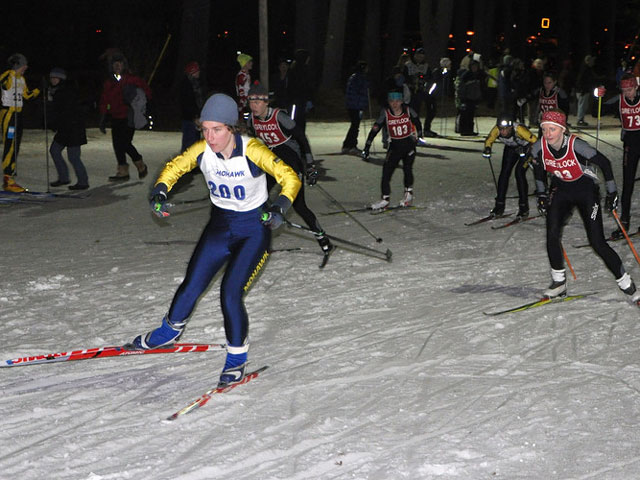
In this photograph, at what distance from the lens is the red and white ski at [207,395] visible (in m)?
5.23

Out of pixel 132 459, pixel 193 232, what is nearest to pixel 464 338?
pixel 132 459

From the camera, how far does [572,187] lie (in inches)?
298

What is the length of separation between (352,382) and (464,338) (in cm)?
133

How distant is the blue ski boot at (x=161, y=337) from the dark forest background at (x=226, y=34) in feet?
46.8

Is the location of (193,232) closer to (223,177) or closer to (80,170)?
(80,170)

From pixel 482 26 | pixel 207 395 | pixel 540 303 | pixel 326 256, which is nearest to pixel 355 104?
pixel 326 256

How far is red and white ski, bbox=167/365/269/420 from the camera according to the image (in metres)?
5.23

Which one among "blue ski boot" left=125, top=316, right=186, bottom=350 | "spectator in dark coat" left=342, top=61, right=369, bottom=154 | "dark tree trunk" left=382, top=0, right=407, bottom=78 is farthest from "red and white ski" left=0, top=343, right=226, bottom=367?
"dark tree trunk" left=382, top=0, right=407, bottom=78

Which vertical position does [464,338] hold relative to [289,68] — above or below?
below

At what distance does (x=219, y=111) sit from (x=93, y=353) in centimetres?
200

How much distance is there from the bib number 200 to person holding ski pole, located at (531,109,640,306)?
3.01m

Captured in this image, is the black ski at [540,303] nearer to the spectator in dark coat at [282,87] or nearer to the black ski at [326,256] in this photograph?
the black ski at [326,256]

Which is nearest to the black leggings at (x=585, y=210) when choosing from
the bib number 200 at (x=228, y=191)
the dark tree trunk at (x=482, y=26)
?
the bib number 200 at (x=228, y=191)

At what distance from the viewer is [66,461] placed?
15.0 ft
